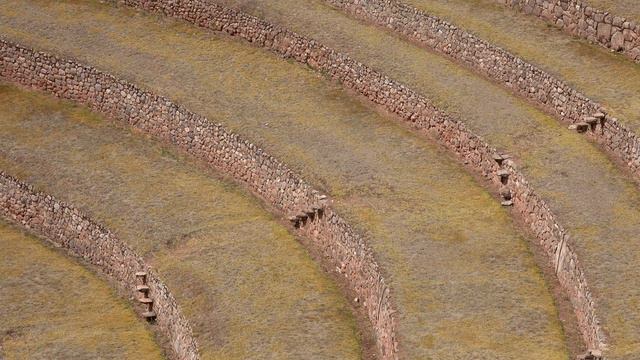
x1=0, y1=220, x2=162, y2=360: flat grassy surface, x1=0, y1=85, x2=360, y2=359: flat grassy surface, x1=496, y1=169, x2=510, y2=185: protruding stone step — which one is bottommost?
x1=0, y1=220, x2=162, y2=360: flat grassy surface

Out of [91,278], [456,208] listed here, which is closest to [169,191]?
[91,278]

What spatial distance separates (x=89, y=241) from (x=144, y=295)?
4.03 metres

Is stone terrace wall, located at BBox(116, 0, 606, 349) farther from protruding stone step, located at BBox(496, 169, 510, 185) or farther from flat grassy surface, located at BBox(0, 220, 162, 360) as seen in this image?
flat grassy surface, located at BBox(0, 220, 162, 360)

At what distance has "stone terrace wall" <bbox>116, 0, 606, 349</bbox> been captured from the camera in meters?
43.5

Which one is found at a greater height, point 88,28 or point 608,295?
point 608,295

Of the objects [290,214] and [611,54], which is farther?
[611,54]

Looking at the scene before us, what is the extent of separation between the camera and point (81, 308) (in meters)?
50.1

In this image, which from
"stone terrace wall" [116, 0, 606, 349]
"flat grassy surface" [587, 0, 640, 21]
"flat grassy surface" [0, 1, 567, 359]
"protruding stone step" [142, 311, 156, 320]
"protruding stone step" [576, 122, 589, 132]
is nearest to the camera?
"flat grassy surface" [0, 1, 567, 359]

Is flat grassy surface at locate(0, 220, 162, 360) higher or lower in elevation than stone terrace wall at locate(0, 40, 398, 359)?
lower

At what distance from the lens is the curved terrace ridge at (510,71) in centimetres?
4997

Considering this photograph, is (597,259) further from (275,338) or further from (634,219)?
(275,338)

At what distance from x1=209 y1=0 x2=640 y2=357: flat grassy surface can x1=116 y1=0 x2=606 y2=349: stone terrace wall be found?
41 cm

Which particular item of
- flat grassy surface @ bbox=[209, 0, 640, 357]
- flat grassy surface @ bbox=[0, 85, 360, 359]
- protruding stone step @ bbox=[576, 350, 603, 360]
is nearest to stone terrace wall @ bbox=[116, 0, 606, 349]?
protruding stone step @ bbox=[576, 350, 603, 360]

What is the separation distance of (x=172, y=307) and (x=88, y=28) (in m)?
20.0
